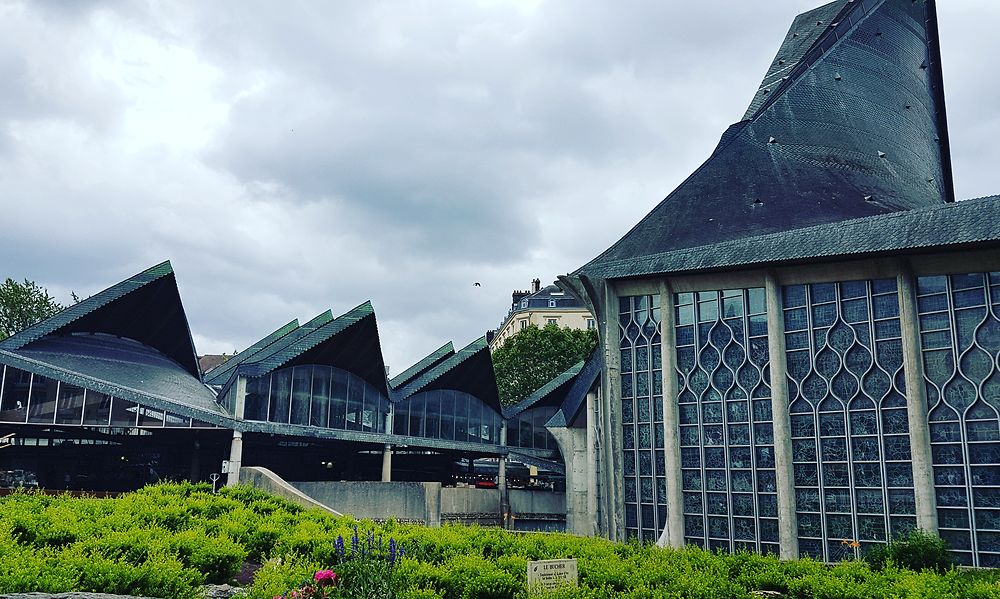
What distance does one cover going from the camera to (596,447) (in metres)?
36.2

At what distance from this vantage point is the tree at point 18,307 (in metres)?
66.4

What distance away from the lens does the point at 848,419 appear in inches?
1064

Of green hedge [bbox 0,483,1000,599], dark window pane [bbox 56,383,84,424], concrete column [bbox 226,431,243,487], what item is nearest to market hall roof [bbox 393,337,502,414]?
concrete column [bbox 226,431,243,487]

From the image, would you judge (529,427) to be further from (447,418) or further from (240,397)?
(240,397)

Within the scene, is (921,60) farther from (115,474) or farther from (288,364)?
(115,474)

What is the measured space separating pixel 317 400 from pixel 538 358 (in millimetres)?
33267

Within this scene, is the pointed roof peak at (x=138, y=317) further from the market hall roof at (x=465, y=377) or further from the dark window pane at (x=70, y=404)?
the market hall roof at (x=465, y=377)

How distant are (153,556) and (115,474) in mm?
38001

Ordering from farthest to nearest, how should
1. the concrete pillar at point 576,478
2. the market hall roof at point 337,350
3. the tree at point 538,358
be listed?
the tree at point 538,358
the market hall roof at point 337,350
the concrete pillar at point 576,478

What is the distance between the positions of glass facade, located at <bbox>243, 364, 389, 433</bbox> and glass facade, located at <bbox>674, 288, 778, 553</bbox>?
19.6 meters

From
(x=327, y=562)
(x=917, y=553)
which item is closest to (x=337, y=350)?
(x=917, y=553)

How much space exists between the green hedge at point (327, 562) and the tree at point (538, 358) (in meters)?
54.7

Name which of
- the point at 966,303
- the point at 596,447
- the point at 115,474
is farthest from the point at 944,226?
the point at 115,474

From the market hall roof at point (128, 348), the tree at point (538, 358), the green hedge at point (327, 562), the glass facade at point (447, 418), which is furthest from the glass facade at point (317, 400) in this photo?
the tree at point (538, 358)
